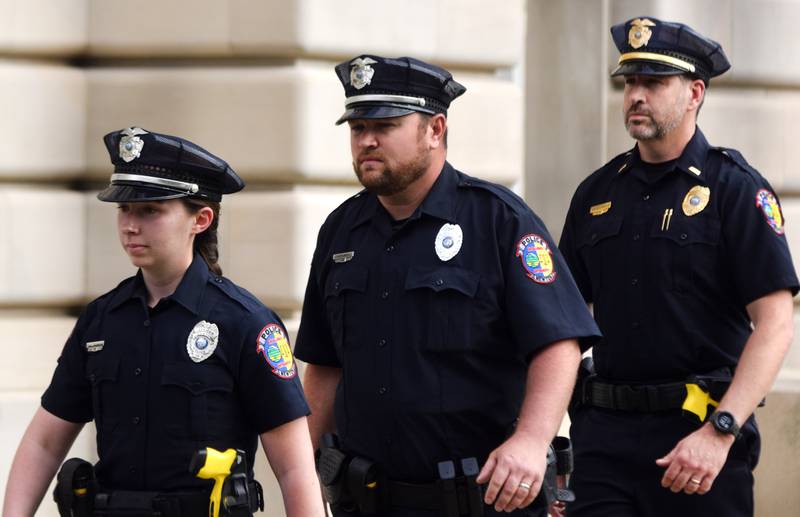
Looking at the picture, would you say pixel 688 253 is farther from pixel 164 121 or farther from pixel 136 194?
pixel 164 121

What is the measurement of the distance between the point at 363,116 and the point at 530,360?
0.76 m

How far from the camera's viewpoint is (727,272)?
5.44 metres

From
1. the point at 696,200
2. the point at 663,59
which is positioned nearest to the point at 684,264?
the point at 696,200

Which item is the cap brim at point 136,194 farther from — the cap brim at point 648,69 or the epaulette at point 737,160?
the epaulette at point 737,160

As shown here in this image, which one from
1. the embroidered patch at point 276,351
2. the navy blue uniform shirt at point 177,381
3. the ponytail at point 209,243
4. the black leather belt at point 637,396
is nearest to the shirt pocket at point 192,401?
the navy blue uniform shirt at point 177,381

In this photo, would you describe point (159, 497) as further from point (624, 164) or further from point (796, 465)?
point (796, 465)

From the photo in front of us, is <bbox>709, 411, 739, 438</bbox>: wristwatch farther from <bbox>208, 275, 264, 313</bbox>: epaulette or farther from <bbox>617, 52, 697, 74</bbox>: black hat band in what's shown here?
<bbox>208, 275, 264, 313</bbox>: epaulette

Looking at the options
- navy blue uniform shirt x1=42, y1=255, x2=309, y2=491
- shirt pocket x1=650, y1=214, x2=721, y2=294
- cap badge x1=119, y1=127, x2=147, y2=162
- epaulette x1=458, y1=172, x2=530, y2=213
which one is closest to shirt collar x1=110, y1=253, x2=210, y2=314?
navy blue uniform shirt x1=42, y1=255, x2=309, y2=491

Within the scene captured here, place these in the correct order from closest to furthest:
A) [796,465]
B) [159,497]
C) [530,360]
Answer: [159,497], [530,360], [796,465]

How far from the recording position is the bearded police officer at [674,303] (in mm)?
5305

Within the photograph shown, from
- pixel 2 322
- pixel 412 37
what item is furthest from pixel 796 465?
pixel 2 322

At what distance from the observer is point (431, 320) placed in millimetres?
4547

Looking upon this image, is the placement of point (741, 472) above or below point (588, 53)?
below

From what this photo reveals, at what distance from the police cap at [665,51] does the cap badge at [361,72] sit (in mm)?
1230
